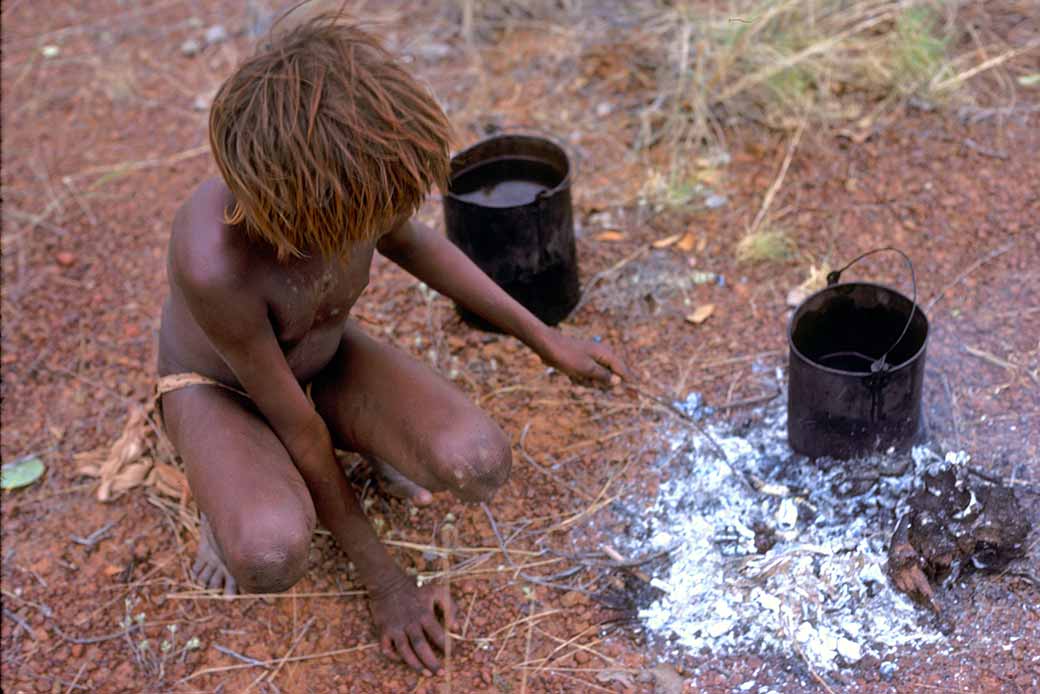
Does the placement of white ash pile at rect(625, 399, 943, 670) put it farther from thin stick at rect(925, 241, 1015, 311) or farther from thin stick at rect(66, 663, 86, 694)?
thin stick at rect(66, 663, 86, 694)

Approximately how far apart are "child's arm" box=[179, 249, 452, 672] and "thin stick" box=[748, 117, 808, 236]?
1.47 m

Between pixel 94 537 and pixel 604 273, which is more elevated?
pixel 604 273

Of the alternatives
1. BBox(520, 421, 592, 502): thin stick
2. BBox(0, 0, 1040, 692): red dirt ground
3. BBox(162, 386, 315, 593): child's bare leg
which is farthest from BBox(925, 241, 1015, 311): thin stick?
BBox(162, 386, 315, 593): child's bare leg

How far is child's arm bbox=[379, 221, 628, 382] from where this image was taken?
7.22ft

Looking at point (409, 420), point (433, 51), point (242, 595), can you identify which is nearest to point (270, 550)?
A: point (409, 420)

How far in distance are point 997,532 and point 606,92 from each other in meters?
2.15

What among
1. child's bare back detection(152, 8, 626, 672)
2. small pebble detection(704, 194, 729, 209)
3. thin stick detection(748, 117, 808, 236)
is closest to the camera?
child's bare back detection(152, 8, 626, 672)

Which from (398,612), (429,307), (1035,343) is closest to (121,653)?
(398,612)

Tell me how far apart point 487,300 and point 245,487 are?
66cm

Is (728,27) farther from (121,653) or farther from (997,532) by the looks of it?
(121,653)

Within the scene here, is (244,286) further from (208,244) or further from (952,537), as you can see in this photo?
(952,537)

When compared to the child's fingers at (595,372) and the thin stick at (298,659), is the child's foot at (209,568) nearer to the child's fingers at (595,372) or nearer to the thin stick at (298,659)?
the thin stick at (298,659)

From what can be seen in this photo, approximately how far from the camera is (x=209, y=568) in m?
2.34

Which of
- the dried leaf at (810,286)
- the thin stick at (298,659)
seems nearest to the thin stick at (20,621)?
the thin stick at (298,659)
